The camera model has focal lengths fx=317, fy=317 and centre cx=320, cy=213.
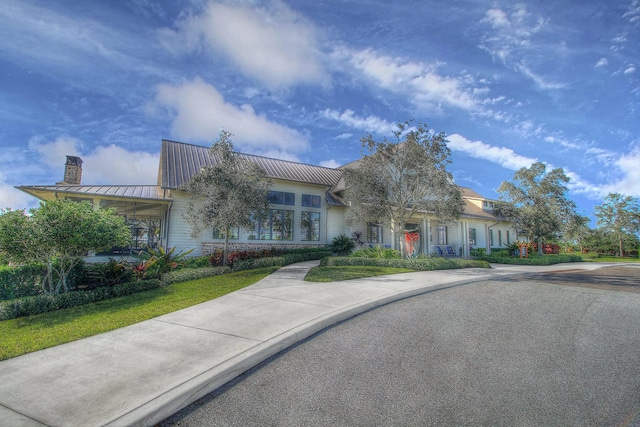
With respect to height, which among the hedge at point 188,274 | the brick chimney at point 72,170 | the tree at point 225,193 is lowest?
the hedge at point 188,274

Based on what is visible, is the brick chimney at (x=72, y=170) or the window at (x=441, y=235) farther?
the window at (x=441, y=235)

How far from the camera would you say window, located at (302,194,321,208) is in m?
19.4

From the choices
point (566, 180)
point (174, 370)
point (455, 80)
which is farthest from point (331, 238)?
point (566, 180)

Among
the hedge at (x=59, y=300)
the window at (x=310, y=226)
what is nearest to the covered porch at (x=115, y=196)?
the hedge at (x=59, y=300)

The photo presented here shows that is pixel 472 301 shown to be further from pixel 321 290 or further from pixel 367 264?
pixel 367 264

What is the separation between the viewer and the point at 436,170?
1477 centimetres

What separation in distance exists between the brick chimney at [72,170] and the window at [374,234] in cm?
1903

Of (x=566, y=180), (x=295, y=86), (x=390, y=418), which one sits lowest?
(x=390, y=418)

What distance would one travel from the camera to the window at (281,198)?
60.3 ft

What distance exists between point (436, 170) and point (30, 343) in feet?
47.7

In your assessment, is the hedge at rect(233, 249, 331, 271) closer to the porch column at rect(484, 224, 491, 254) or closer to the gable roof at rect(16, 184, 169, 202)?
the gable roof at rect(16, 184, 169, 202)

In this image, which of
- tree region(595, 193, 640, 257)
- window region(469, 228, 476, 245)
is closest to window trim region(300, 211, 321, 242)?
window region(469, 228, 476, 245)

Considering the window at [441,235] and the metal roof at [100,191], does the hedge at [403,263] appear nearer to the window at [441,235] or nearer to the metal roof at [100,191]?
the metal roof at [100,191]

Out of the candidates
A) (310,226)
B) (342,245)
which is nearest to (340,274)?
(342,245)
